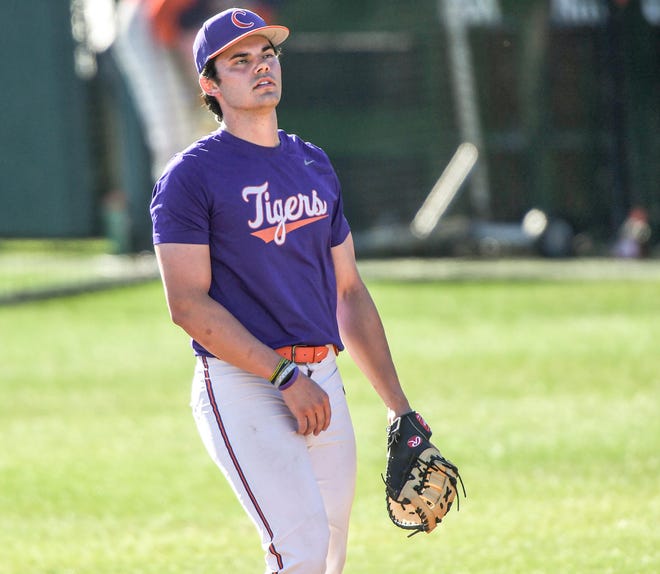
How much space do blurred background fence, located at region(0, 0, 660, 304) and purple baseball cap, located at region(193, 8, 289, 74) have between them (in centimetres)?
2378

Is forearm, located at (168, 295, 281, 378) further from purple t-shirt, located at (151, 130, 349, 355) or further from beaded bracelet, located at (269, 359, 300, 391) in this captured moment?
purple t-shirt, located at (151, 130, 349, 355)

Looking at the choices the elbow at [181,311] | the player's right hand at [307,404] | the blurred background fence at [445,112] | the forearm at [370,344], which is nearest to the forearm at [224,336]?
the elbow at [181,311]

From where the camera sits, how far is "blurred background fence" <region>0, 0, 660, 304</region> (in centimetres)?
2927

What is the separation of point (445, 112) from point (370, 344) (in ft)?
85.9

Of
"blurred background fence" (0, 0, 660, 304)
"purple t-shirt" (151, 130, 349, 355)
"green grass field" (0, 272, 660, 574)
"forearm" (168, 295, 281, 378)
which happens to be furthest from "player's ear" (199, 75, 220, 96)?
"blurred background fence" (0, 0, 660, 304)

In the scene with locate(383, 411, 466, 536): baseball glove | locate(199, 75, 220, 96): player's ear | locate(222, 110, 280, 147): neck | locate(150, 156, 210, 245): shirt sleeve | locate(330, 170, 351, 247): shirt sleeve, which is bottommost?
locate(383, 411, 466, 536): baseball glove

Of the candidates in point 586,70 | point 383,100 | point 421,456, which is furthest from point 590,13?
point 421,456

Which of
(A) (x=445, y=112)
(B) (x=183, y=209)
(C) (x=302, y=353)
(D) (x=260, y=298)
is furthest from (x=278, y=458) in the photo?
(A) (x=445, y=112)

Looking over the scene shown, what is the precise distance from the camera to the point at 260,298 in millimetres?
4535

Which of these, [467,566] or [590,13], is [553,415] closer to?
[467,566]

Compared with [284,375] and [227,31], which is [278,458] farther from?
[227,31]

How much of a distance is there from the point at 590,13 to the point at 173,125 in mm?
9870

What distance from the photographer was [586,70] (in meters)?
31.6

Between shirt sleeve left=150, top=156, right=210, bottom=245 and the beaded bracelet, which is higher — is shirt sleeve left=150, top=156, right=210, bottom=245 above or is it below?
above
